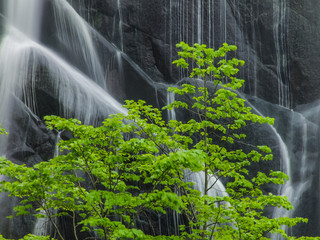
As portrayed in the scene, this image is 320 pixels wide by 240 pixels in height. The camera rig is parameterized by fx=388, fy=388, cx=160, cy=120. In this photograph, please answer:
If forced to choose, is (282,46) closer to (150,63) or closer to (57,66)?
(150,63)

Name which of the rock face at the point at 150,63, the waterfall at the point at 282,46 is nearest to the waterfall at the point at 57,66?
the rock face at the point at 150,63

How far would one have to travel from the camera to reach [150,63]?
1568 cm

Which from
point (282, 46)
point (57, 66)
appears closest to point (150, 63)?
point (57, 66)

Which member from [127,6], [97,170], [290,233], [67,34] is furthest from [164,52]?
[97,170]

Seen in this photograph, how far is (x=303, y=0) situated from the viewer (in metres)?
18.6

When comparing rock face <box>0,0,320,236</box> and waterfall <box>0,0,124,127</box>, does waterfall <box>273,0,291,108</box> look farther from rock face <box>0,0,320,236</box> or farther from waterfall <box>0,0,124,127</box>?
waterfall <box>0,0,124,127</box>

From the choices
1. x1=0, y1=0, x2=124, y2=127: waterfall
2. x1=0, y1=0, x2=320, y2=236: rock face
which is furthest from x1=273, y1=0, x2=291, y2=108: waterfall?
x1=0, y1=0, x2=124, y2=127: waterfall

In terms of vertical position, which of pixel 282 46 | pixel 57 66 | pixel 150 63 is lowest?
pixel 57 66

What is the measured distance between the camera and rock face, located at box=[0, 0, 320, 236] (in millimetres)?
11039

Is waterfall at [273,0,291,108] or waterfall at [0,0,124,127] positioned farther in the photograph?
waterfall at [273,0,291,108]

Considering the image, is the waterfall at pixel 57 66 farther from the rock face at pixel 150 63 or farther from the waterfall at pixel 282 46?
the waterfall at pixel 282 46

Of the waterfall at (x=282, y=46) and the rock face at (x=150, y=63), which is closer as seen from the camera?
the rock face at (x=150, y=63)

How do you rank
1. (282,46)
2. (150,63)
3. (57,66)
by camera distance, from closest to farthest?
(57,66) < (150,63) < (282,46)

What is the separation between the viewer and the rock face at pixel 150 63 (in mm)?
11039
